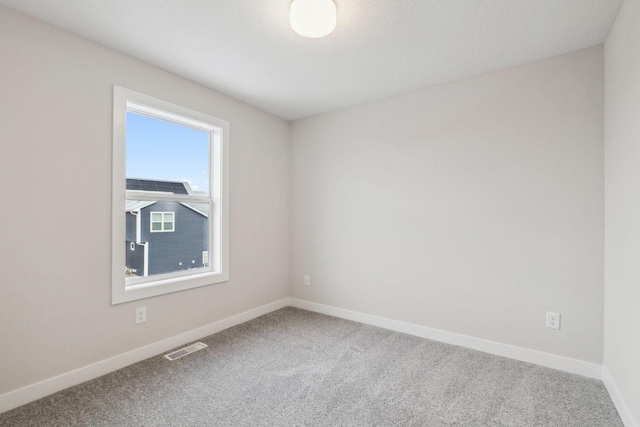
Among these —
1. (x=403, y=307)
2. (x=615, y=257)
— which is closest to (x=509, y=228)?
(x=615, y=257)

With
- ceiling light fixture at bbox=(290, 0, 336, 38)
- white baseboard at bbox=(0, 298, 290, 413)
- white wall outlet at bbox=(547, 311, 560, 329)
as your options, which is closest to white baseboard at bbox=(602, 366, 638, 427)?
white wall outlet at bbox=(547, 311, 560, 329)

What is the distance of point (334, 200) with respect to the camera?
359cm

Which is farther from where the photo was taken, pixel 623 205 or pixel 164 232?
pixel 164 232

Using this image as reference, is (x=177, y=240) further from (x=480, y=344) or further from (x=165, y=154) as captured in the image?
(x=480, y=344)

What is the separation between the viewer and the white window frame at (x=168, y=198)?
2.31 meters

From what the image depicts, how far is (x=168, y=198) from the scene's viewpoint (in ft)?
9.17

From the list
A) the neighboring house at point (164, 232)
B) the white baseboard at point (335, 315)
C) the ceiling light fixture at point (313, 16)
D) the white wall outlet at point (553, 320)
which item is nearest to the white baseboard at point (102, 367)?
the white baseboard at point (335, 315)

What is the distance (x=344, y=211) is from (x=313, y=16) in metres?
2.09

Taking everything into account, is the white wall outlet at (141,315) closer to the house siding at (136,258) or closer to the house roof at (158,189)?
the house siding at (136,258)

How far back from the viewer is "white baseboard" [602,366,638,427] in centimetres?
165

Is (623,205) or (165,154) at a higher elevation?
(165,154)

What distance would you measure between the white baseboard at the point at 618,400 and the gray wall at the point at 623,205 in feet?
0.11

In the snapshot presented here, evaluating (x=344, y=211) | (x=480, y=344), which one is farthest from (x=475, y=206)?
(x=344, y=211)

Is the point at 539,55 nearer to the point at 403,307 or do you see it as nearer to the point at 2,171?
the point at 403,307
